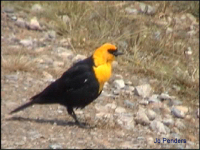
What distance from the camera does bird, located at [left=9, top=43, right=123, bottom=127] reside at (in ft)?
17.2

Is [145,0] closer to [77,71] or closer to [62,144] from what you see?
[77,71]

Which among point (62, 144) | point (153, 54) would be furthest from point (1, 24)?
point (62, 144)

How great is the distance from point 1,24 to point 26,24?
1.26ft

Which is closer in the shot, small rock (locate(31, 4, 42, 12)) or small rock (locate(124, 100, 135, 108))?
small rock (locate(124, 100, 135, 108))

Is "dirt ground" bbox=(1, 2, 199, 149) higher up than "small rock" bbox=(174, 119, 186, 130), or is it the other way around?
"dirt ground" bbox=(1, 2, 199, 149)

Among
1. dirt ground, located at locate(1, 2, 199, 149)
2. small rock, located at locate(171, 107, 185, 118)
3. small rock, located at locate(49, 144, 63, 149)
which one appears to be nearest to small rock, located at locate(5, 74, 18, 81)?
dirt ground, located at locate(1, 2, 199, 149)

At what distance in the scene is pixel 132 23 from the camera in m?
8.70

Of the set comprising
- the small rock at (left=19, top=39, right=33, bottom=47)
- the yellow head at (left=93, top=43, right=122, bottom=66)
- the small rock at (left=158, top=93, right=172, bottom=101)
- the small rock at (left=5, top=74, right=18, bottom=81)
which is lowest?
the small rock at (left=158, top=93, right=172, bottom=101)

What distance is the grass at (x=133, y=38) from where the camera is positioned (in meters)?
7.43

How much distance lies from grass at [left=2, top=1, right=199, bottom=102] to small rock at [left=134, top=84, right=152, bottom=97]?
0.26m

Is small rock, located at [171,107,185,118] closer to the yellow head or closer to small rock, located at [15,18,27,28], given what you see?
the yellow head

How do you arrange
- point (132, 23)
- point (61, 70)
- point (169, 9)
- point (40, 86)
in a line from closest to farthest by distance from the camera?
point (40, 86), point (61, 70), point (132, 23), point (169, 9)

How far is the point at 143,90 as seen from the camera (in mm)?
6754

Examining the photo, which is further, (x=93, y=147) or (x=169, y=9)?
(x=169, y=9)
